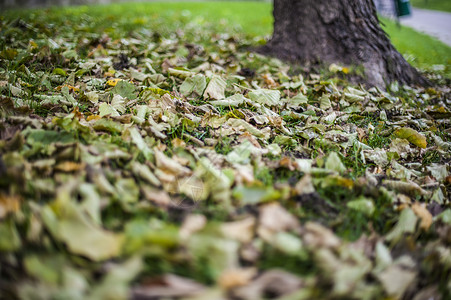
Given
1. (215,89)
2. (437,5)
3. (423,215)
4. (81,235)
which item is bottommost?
(423,215)

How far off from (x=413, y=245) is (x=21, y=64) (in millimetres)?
2949

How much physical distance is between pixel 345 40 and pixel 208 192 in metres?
2.94

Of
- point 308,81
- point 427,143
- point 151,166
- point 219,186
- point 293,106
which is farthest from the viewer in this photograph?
point 308,81

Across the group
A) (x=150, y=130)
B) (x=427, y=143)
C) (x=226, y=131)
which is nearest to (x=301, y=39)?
(x=427, y=143)

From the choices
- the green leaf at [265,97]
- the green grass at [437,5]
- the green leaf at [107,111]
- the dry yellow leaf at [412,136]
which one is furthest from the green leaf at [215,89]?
the green grass at [437,5]

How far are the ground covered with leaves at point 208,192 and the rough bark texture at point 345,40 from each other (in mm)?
928

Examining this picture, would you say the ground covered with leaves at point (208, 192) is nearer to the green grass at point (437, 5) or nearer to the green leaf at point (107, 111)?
the green leaf at point (107, 111)

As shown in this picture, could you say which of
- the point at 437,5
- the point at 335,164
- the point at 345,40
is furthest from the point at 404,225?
the point at 437,5

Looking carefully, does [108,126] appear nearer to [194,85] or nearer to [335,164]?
[194,85]

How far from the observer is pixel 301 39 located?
3686mm

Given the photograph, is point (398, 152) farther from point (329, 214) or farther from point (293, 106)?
point (329, 214)

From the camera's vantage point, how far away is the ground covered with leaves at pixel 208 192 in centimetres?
96

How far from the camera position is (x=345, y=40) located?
3.53 m

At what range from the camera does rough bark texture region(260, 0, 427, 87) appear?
11.4ft
